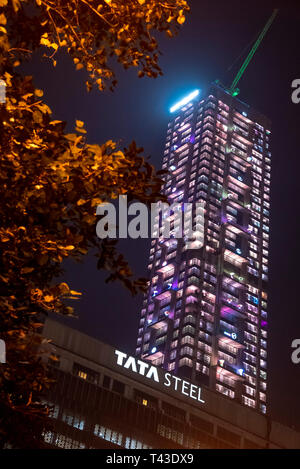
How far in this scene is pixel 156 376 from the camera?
266 ft

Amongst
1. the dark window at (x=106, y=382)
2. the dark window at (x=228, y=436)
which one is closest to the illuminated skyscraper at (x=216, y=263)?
the dark window at (x=228, y=436)

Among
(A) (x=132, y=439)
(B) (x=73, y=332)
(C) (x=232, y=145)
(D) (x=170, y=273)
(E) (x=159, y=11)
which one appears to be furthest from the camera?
(C) (x=232, y=145)

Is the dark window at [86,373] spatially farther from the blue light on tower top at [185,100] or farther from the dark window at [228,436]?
the blue light on tower top at [185,100]

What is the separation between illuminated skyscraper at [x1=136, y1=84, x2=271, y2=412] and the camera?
137 metres

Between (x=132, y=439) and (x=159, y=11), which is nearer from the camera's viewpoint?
(x=159, y=11)

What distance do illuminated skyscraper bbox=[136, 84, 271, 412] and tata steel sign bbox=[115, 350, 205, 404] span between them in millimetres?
46261

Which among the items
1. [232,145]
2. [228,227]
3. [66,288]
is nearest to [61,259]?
[66,288]

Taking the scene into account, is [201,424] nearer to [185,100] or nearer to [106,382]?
[106,382]

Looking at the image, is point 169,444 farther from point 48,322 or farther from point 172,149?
point 172,149

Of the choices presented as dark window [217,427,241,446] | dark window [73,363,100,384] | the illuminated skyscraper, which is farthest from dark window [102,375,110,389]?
the illuminated skyscraper

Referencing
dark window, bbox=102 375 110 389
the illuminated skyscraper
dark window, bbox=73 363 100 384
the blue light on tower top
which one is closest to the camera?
dark window, bbox=73 363 100 384

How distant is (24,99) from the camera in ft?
22.1

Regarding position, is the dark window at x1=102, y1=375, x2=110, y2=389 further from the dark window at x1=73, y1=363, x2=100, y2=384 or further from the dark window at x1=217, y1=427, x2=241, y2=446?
the dark window at x1=217, y1=427, x2=241, y2=446

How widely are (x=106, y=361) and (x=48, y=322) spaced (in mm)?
9716
